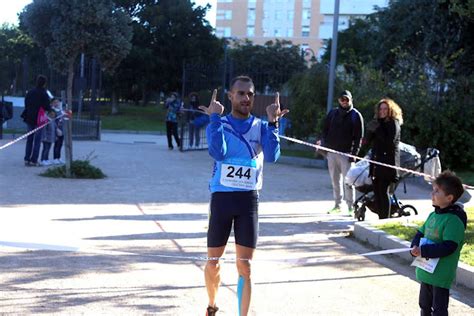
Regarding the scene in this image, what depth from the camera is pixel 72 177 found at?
554 inches

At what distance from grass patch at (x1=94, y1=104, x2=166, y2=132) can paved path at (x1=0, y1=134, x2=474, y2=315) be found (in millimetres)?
23799

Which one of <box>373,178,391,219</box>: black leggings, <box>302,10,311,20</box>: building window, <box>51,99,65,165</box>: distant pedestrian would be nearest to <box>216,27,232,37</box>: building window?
<box>302,10,311,20</box>: building window

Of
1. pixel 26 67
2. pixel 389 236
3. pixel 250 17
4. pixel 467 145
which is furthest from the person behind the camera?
pixel 250 17

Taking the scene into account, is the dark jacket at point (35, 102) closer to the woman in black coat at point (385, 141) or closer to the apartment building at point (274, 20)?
the woman in black coat at point (385, 141)

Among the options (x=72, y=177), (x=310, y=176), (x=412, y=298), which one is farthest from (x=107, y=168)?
(x=412, y=298)

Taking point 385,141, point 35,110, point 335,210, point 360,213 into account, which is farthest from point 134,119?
point 385,141

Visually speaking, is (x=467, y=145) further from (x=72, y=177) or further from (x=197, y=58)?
(x=197, y=58)

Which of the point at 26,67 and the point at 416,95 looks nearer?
the point at 416,95

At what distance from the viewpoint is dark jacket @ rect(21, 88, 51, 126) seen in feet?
51.3

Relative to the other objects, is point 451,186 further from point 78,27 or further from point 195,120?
point 195,120

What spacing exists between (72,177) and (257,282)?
26.6 ft

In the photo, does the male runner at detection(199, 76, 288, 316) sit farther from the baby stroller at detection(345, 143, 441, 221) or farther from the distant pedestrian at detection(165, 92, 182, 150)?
the distant pedestrian at detection(165, 92, 182, 150)

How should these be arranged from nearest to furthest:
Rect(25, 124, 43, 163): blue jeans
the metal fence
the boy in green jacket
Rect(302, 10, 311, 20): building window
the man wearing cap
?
the boy in green jacket → the man wearing cap → Rect(25, 124, 43, 163): blue jeans → the metal fence → Rect(302, 10, 311, 20): building window

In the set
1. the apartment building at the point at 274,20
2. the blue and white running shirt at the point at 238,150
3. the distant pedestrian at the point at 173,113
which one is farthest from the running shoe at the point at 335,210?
the apartment building at the point at 274,20
